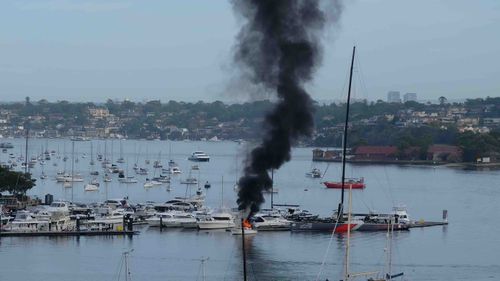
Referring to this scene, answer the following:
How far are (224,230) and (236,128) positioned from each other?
69.0 m

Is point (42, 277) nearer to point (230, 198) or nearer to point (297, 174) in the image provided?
point (230, 198)

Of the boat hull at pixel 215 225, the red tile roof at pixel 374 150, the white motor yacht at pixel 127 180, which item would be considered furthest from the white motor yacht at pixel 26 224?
the red tile roof at pixel 374 150

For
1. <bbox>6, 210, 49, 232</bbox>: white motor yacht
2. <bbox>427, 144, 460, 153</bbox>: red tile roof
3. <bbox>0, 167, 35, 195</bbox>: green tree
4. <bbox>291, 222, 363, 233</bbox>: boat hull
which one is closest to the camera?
<bbox>6, 210, 49, 232</bbox>: white motor yacht

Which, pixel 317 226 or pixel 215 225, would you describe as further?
pixel 215 225

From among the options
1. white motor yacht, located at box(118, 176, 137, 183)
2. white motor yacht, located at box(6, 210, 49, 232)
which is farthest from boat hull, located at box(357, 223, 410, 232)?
white motor yacht, located at box(118, 176, 137, 183)

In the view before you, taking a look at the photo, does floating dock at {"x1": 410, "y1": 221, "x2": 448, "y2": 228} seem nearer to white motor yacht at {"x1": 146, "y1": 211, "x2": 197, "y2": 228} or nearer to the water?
the water

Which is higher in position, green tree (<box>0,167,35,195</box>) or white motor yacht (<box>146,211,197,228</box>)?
green tree (<box>0,167,35,195</box>)

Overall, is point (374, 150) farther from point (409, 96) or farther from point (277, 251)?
point (409, 96)

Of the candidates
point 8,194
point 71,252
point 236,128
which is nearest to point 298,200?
point 8,194

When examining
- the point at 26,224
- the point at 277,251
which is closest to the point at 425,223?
A: the point at 277,251

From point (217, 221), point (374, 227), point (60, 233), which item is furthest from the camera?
point (217, 221)

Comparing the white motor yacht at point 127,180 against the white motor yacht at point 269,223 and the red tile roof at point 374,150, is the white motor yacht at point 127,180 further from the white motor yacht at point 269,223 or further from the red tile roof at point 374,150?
the red tile roof at point 374,150

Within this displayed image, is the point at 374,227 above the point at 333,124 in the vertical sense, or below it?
below

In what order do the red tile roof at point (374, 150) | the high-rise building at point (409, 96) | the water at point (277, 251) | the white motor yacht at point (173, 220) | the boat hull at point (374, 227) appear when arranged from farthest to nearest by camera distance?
the high-rise building at point (409, 96)
the red tile roof at point (374, 150)
the white motor yacht at point (173, 220)
the boat hull at point (374, 227)
the water at point (277, 251)
